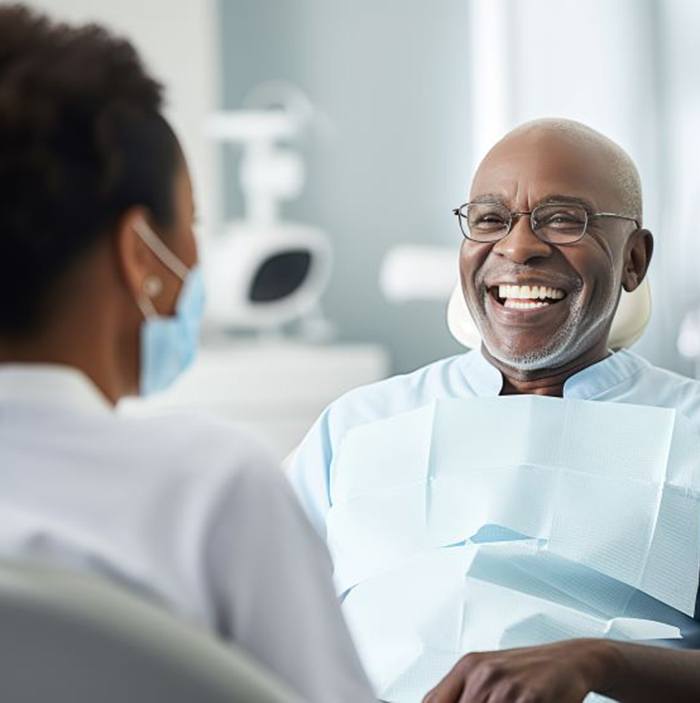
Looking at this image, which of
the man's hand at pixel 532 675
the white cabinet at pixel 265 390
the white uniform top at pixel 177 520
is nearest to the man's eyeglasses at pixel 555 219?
the man's hand at pixel 532 675

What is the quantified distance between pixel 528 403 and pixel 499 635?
0.27 meters

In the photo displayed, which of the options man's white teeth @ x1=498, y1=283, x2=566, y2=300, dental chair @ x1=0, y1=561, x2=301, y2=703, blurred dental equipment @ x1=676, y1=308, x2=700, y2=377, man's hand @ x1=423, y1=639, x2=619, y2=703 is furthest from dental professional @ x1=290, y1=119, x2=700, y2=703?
blurred dental equipment @ x1=676, y1=308, x2=700, y2=377

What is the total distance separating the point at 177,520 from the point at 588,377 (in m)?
0.86

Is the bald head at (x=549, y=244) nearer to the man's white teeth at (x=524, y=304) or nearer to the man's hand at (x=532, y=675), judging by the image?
the man's white teeth at (x=524, y=304)

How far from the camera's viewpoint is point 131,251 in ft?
3.14

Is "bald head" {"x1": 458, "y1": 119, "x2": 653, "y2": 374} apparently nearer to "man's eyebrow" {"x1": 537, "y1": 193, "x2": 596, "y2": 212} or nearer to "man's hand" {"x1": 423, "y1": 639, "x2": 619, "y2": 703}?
"man's eyebrow" {"x1": 537, "y1": 193, "x2": 596, "y2": 212}

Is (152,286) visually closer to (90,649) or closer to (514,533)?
(90,649)

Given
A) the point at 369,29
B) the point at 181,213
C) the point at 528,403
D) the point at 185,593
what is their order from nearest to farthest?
the point at 185,593
the point at 181,213
the point at 528,403
the point at 369,29

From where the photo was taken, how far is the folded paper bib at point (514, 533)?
150 cm

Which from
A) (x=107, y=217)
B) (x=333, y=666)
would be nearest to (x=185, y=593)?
(x=333, y=666)

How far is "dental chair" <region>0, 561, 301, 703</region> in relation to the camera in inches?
30.2

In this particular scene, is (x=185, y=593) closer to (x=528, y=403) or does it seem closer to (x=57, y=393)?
(x=57, y=393)

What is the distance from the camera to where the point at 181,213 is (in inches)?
40.1

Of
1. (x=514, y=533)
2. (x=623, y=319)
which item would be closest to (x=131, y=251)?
(x=514, y=533)
